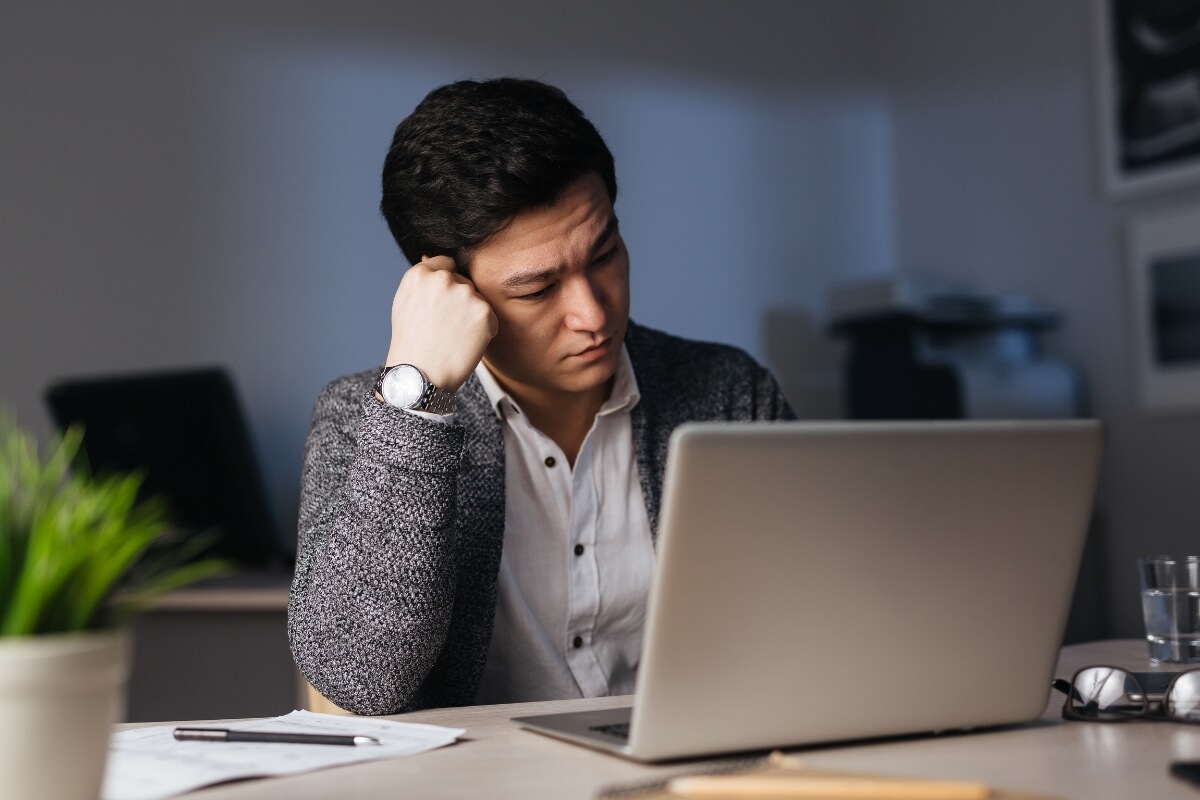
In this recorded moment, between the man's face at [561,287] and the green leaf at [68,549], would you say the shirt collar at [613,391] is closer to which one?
the man's face at [561,287]

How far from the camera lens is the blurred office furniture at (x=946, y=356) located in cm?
278

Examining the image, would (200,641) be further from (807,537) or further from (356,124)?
(807,537)

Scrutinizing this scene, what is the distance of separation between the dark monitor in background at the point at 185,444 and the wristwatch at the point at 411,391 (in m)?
1.34

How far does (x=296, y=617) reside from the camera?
1.18 m

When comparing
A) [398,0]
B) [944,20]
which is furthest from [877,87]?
[398,0]

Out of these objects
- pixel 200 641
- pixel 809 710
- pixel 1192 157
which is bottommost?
pixel 200 641

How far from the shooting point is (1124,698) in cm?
91

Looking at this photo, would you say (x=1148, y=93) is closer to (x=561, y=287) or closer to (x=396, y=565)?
(x=561, y=287)

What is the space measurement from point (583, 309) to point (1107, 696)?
65 centimetres

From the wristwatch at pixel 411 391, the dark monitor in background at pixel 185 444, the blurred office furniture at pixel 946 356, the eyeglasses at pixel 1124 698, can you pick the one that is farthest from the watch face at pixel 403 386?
the blurred office furniture at pixel 946 356

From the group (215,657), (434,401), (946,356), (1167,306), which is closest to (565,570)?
(434,401)

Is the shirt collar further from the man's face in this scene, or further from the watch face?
the watch face

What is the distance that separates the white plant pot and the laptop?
0.99ft

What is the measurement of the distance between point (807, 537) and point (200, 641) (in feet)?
5.90
